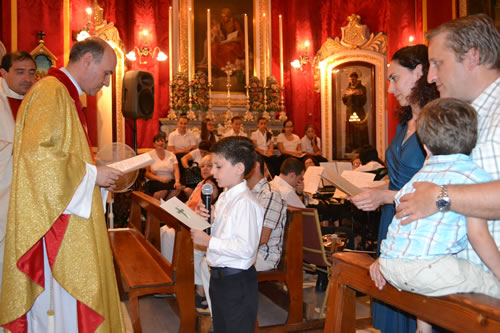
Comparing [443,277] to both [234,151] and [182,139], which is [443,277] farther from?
[182,139]

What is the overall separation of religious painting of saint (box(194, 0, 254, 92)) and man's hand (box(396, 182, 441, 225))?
Answer: 10.2m

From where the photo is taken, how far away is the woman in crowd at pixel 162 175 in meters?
7.47

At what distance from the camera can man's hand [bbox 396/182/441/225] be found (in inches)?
54.1

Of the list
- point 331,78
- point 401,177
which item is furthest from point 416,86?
point 331,78

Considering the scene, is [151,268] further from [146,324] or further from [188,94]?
[188,94]

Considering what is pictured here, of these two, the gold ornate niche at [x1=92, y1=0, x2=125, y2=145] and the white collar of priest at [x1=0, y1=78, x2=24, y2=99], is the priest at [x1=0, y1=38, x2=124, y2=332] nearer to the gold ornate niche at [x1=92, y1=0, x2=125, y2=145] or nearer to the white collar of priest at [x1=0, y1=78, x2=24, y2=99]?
the white collar of priest at [x1=0, y1=78, x2=24, y2=99]

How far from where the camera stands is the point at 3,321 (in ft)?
7.07

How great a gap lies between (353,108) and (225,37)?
3.74 m

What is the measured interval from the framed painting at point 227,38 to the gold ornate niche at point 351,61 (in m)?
1.52

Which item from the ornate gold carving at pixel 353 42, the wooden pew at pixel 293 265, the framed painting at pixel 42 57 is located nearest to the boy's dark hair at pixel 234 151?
the wooden pew at pixel 293 265

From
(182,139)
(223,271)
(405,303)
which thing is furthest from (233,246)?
(182,139)

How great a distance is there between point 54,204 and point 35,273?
0.35m

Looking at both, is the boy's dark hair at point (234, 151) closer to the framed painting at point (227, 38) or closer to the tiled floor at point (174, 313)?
the tiled floor at point (174, 313)

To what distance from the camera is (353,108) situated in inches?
456
